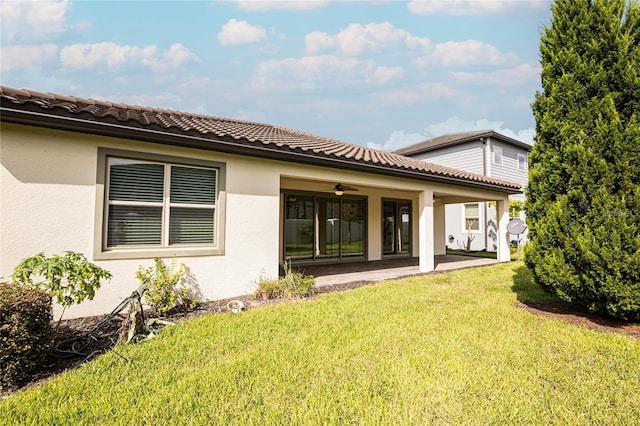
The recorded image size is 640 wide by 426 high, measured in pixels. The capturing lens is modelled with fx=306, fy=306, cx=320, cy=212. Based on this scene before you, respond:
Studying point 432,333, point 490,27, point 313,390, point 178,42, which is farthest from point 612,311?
point 178,42

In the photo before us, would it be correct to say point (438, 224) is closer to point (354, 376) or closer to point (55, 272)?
point (354, 376)

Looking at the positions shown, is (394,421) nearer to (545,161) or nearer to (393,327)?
(393,327)

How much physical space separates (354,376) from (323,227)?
8763 millimetres

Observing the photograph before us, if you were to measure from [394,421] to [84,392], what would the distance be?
2.82 meters

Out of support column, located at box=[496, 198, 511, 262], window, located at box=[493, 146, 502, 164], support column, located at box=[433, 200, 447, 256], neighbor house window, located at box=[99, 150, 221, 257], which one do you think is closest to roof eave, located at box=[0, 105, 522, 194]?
neighbor house window, located at box=[99, 150, 221, 257]

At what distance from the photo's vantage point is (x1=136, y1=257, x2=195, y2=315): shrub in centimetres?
516

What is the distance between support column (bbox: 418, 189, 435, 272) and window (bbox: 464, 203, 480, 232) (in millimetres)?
10822

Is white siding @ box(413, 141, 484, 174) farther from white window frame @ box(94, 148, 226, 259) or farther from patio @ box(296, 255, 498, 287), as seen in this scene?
white window frame @ box(94, 148, 226, 259)

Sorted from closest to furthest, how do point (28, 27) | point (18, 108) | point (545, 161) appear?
1. point (18, 108)
2. point (545, 161)
3. point (28, 27)

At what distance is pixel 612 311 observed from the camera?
4.67 metres

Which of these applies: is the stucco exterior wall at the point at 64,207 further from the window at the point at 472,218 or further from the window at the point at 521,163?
the window at the point at 521,163

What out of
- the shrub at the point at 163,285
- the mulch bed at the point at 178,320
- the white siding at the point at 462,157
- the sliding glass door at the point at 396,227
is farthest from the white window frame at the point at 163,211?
the white siding at the point at 462,157

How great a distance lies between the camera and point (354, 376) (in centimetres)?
311

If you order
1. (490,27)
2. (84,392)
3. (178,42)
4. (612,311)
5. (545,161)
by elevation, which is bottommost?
(84,392)
